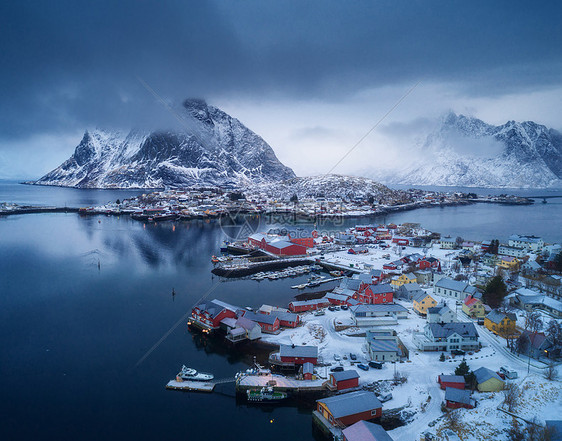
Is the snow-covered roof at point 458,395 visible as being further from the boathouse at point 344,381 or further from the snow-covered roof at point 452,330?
the snow-covered roof at point 452,330

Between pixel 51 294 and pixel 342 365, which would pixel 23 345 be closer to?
pixel 51 294

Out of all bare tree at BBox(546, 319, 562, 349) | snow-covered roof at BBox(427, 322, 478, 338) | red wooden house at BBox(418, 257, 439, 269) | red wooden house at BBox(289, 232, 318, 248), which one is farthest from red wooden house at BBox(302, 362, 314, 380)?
red wooden house at BBox(289, 232, 318, 248)

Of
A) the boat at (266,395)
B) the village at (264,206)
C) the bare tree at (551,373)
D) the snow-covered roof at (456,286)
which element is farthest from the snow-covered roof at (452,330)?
the village at (264,206)

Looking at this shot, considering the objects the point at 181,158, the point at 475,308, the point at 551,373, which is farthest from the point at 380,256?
the point at 181,158

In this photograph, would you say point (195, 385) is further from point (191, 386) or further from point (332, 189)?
point (332, 189)

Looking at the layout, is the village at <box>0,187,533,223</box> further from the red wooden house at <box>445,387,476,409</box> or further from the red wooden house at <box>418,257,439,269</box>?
the red wooden house at <box>445,387,476,409</box>

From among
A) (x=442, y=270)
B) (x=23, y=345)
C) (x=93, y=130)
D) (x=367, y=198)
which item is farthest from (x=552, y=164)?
(x=93, y=130)
